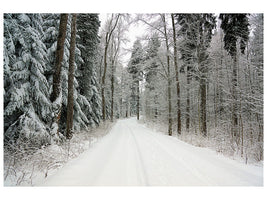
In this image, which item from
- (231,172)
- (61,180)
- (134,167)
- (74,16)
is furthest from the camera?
(74,16)

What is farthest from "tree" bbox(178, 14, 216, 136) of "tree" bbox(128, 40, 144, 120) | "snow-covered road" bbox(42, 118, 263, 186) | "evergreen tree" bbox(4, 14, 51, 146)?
"evergreen tree" bbox(4, 14, 51, 146)

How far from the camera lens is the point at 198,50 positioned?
7.79 m

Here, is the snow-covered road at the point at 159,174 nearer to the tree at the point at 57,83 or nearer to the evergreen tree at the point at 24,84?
the evergreen tree at the point at 24,84

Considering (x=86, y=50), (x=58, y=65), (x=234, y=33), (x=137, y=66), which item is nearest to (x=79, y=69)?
(x=86, y=50)

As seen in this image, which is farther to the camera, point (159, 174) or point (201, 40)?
point (201, 40)

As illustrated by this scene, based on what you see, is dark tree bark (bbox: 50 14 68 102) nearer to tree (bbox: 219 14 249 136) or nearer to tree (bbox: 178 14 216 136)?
tree (bbox: 178 14 216 136)

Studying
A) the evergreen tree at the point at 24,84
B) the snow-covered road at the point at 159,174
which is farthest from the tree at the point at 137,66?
the snow-covered road at the point at 159,174

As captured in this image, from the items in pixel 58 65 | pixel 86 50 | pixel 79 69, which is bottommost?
pixel 58 65

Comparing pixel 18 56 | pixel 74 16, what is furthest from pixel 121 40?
pixel 18 56

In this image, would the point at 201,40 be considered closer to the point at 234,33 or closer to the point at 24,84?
the point at 234,33

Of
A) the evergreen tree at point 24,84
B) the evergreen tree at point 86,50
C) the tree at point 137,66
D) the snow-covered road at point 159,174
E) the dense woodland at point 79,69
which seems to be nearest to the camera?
the snow-covered road at point 159,174

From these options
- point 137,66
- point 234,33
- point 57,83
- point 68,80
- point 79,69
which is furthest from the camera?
point 137,66

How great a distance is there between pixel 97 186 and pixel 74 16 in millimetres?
7370
